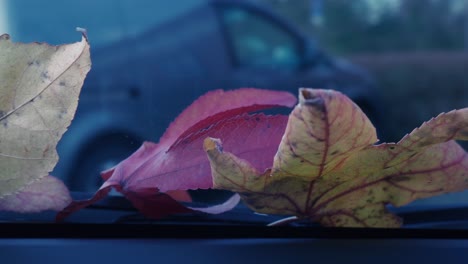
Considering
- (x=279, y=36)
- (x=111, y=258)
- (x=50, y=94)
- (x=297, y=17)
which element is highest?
(x=297, y=17)

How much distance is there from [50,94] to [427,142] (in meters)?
0.48

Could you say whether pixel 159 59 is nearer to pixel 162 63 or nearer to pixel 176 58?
pixel 162 63

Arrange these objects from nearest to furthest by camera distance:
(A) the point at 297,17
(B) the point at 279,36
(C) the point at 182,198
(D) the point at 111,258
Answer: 1. (D) the point at 111,258
2. (C) the point at 182,198
3. (B) the point at 279,36
4. (A) the point at 297,17

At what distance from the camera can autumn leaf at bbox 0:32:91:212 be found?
0.89 metres

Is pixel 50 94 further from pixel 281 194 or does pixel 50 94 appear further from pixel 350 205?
pixel 350 205

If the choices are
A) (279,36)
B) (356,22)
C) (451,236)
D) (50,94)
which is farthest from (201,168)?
(356,22)

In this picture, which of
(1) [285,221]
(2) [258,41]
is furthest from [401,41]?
(1) [285,221]

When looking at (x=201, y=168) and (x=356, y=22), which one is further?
(x=356, y=22)

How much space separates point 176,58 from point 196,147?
3.96 metres

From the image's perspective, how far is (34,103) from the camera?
35.7 inches

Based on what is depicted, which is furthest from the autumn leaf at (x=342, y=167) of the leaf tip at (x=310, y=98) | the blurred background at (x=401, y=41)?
the blurred background at (x=401, y=41)

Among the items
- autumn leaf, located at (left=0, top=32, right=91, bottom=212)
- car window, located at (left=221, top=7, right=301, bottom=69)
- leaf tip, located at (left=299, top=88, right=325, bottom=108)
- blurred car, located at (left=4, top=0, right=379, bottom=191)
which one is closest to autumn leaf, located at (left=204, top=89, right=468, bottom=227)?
leaf tip, located at (left=299, top=88, right=325, bottom=108)

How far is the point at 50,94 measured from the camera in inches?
35.6

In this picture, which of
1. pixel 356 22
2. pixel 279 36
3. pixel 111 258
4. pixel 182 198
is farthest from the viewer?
pixel 356 22
